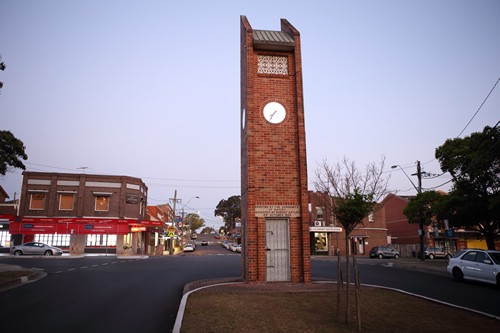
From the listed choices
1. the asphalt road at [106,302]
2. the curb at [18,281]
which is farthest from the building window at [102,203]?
the asphalt road at [106,302]

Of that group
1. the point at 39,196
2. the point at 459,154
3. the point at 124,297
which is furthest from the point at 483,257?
the point at 39,196

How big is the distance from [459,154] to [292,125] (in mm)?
17039

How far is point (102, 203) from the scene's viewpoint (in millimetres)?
42844

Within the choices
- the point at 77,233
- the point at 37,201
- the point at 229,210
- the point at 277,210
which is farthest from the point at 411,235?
the point at 229,210

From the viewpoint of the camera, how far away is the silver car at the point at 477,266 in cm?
1540

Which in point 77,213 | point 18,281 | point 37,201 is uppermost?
point 37,201

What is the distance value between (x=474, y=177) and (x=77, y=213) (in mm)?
38430

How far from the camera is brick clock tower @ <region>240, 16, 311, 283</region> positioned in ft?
44.8

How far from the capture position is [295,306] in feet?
30.9

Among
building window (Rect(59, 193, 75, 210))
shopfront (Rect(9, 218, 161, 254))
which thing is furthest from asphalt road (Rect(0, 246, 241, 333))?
building window (Rect(59, 193, 75, 210))

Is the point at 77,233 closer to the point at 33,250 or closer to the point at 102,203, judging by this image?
the point at 102,203

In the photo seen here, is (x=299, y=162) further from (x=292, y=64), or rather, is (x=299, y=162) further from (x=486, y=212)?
(x=486, y=212)

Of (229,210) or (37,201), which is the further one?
(229,210)

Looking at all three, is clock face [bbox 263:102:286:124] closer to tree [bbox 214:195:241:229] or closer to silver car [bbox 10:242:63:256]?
silver car [bbox 10:242:63:256]
